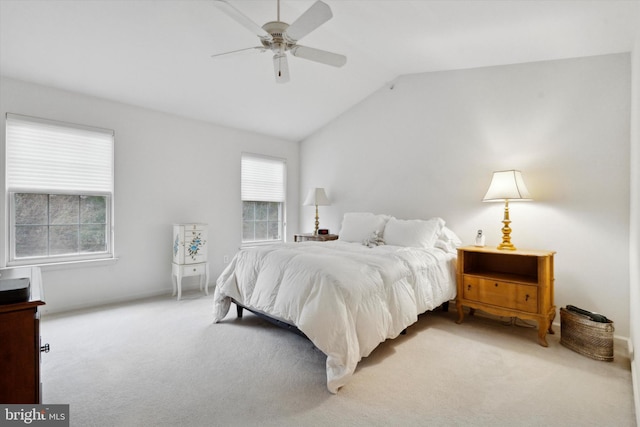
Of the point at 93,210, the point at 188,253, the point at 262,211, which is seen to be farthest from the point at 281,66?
the point at 262,211

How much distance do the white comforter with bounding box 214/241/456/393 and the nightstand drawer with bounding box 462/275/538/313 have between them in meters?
0.19

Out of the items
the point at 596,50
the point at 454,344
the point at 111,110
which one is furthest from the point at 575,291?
the point at 111,110

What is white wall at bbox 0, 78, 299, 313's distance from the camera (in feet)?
11.0

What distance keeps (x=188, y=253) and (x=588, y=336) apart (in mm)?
4090

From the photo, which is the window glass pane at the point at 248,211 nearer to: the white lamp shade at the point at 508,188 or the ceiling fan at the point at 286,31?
the ceiling fan at the point at 286,31

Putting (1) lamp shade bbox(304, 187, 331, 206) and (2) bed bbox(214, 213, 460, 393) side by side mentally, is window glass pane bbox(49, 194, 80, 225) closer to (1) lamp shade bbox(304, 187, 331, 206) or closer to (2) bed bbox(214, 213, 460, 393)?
(2) bed bbox(214, 213, 460, 393)

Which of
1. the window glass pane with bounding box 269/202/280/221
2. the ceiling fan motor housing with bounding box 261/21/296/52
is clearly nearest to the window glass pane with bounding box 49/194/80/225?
the window glass pane with bounding box 269/202/280/221

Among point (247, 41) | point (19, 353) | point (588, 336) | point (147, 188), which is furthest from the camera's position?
point (147, 188)

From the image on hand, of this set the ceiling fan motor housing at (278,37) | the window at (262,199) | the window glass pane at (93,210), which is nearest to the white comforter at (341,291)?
the ceiling fan motor housing at (278,37)

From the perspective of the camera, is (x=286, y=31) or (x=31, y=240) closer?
(x=286, y=31)

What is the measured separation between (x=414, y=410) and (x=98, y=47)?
12.6ft

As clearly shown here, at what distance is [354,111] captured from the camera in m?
4.83

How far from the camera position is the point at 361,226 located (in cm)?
396

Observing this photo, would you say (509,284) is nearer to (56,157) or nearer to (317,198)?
(317,198)
